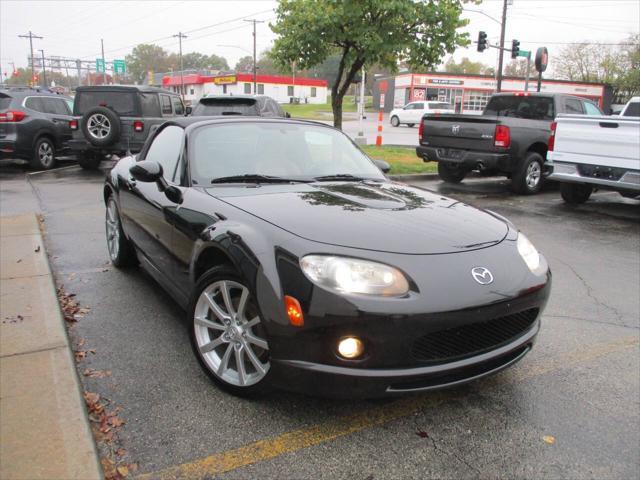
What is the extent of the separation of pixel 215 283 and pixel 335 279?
0.82 m

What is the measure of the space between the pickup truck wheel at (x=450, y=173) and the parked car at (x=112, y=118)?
20.5ft

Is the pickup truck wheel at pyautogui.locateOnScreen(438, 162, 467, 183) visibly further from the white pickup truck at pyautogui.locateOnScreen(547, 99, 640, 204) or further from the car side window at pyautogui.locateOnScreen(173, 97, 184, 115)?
the car side window at pyautogui.locateOnScreen(173, 97, 184, 115)

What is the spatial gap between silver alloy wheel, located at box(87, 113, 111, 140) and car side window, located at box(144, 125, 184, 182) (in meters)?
7.55

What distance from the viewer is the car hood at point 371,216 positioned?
2760 millimetres

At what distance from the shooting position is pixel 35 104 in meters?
12.7

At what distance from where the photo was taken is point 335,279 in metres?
2.52

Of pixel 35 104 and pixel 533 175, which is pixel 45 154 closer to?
pixel 35 104

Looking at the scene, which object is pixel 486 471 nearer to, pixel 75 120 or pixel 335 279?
pixel 335 279

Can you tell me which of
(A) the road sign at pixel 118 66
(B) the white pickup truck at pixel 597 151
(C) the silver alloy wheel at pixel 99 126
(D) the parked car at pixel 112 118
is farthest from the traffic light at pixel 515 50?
(A) the road sign at pixel 118 66

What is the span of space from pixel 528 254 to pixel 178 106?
12.2 m

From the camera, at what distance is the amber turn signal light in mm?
2504

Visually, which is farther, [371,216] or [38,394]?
[371,216]

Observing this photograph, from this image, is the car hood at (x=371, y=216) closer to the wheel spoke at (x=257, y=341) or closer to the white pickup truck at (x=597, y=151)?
the wheel spoke at (x=257, y=341)

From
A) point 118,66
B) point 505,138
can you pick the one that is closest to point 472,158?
point 505,138
